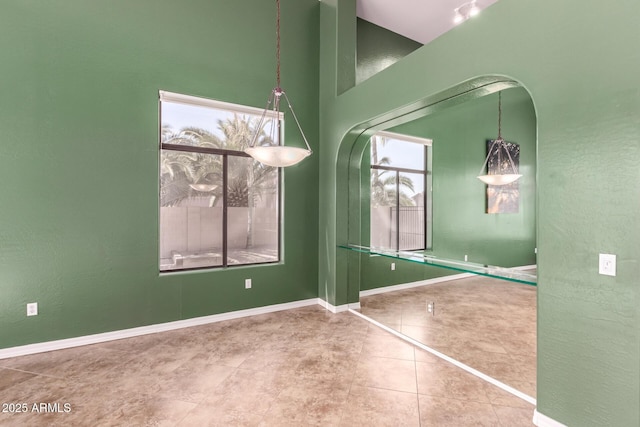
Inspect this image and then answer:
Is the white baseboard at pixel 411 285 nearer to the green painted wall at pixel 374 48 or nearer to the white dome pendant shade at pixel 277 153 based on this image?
the white dome pendant shade at pixel 277 153

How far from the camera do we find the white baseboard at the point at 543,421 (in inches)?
74.9

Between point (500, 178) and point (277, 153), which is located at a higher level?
point (277, 153)

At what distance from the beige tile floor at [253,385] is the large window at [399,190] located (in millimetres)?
1435

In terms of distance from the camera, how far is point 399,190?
4.31m

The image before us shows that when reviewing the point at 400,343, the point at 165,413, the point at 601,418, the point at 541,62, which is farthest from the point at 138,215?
the point at 601,418

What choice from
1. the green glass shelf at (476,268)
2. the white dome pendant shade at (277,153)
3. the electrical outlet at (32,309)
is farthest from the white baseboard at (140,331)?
the white dome pendant shade at (277,153)

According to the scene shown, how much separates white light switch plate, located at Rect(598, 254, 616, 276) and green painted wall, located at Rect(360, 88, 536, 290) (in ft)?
2.16

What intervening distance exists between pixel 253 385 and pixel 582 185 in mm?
2727

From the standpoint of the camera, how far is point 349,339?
3.32 metres

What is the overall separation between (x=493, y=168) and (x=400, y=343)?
2248 mm

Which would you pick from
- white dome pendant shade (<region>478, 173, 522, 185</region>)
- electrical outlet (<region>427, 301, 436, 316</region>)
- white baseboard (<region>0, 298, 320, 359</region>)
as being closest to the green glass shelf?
electrical outlet (<region>427, 301, 436, 316</region>)

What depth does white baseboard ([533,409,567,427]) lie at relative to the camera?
6.24 feet

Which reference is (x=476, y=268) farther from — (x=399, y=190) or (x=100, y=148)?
(x=100, y=148)

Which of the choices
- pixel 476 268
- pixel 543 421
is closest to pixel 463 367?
pixel 543 421
